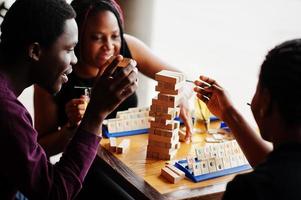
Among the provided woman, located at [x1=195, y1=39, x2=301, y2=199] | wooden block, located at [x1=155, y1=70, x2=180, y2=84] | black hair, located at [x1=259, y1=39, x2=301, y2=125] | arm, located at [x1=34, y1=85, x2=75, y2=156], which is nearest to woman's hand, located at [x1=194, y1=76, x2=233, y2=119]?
wooden block, located at [x1=155, y1=70, x2=180, y2=84]

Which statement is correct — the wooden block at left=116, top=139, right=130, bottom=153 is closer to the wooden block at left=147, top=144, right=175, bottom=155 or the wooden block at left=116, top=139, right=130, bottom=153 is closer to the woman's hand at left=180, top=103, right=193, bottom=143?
the wooden block at left=147, top=144, right=175, bottom=155

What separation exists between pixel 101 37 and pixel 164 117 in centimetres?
54

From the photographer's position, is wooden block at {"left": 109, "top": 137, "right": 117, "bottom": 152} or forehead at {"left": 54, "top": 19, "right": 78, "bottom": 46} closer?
forehead at {"left": 54, "top": 19, "right": 78, "bottom": 46}

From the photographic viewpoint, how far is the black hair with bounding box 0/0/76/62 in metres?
1.06

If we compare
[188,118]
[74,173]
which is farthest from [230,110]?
[74,173]

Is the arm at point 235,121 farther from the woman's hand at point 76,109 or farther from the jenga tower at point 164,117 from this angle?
the woman's hand at point 76,109

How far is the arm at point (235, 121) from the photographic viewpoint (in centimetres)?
120

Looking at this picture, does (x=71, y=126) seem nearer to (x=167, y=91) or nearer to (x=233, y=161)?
(x=167, y=91)

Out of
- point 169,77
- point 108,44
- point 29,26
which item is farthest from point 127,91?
point 108,44

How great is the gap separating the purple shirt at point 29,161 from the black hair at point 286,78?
1.75 feet

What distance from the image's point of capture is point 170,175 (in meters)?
1.23

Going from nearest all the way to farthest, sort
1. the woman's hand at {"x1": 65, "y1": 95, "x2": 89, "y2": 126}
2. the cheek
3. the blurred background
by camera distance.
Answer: the woman's hand at {"x1": 65, "y1": 95, "x2": 89, "y2": 126}
the cheek
the blurred background

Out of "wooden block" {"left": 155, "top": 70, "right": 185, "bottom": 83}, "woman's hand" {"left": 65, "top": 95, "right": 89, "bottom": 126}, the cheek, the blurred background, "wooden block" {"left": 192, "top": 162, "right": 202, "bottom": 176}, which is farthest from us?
the blurred background

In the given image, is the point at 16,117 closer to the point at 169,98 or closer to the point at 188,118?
the point at 169,98
